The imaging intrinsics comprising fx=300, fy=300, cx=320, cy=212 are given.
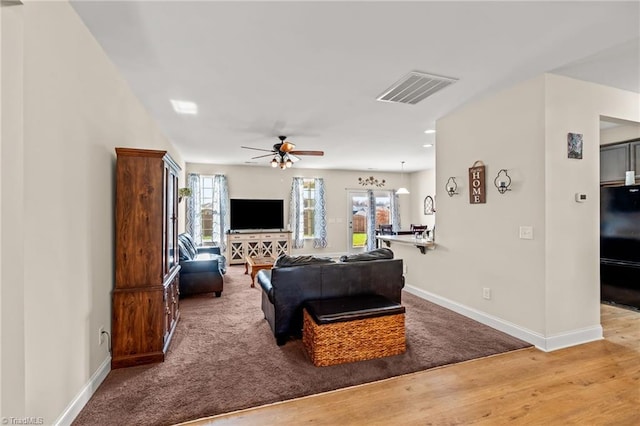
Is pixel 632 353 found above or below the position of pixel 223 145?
below

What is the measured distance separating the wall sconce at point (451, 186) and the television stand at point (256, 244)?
4.69m

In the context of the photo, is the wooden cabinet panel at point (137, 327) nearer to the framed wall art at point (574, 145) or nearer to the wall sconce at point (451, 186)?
the wall sconce at point (451, 186)

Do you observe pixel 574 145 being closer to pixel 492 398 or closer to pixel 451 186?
pixel 451 186

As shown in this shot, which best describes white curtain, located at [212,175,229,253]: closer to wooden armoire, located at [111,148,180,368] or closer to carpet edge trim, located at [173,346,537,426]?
wooden armoire, located at [111,148,180,368]

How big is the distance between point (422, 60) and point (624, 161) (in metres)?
3.86

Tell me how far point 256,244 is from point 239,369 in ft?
17.5

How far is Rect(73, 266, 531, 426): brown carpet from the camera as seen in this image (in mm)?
2064

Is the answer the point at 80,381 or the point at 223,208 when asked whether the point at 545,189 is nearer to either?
the point at 80,381

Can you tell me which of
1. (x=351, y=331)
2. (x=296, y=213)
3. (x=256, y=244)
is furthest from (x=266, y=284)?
(x=296, y=213)

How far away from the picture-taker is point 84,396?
207 centimetres

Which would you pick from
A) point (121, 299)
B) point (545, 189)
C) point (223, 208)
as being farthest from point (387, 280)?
point (223, 208)

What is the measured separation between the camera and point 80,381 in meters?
2.04

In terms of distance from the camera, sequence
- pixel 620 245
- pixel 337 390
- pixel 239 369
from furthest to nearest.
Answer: pixel 620 245 < pixel 239 369 < pixel 337 390

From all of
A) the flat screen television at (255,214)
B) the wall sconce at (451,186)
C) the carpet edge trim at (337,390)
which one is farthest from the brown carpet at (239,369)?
the flat screen television at (255,214)
